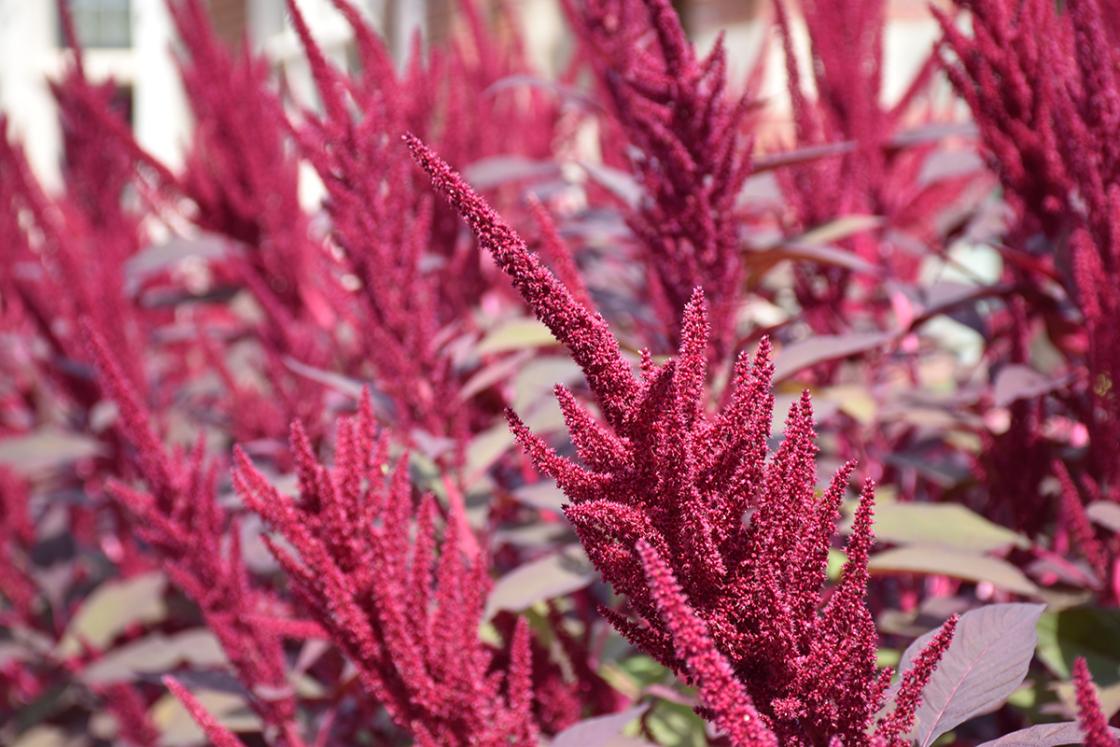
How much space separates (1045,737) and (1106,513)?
43 centimetres

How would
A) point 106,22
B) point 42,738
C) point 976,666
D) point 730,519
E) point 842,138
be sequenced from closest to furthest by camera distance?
point 730,519, point 976,666, point 842,138, point 42,738, point 106,22

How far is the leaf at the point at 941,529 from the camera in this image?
122cm

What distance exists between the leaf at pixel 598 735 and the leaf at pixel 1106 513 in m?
0.51

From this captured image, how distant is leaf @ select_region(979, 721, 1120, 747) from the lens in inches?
28.4

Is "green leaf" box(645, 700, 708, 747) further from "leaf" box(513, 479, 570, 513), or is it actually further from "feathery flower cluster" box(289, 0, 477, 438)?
"feathery flower cluster" box(289, 0, 477, 438)

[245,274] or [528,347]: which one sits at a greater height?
[245,274]

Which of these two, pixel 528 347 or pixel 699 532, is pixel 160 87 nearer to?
pixel 528 347

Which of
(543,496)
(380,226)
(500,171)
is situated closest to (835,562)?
(543,496)

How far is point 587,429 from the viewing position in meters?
0.65

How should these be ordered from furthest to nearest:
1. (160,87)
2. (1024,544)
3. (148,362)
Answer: (160,87)
(148,362)
(1024,544)

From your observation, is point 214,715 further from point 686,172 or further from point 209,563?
point 686,172

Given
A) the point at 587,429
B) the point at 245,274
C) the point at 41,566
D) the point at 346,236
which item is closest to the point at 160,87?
the point at 41,566

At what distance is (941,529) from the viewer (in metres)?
1.25

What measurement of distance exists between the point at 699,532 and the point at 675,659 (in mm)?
121
